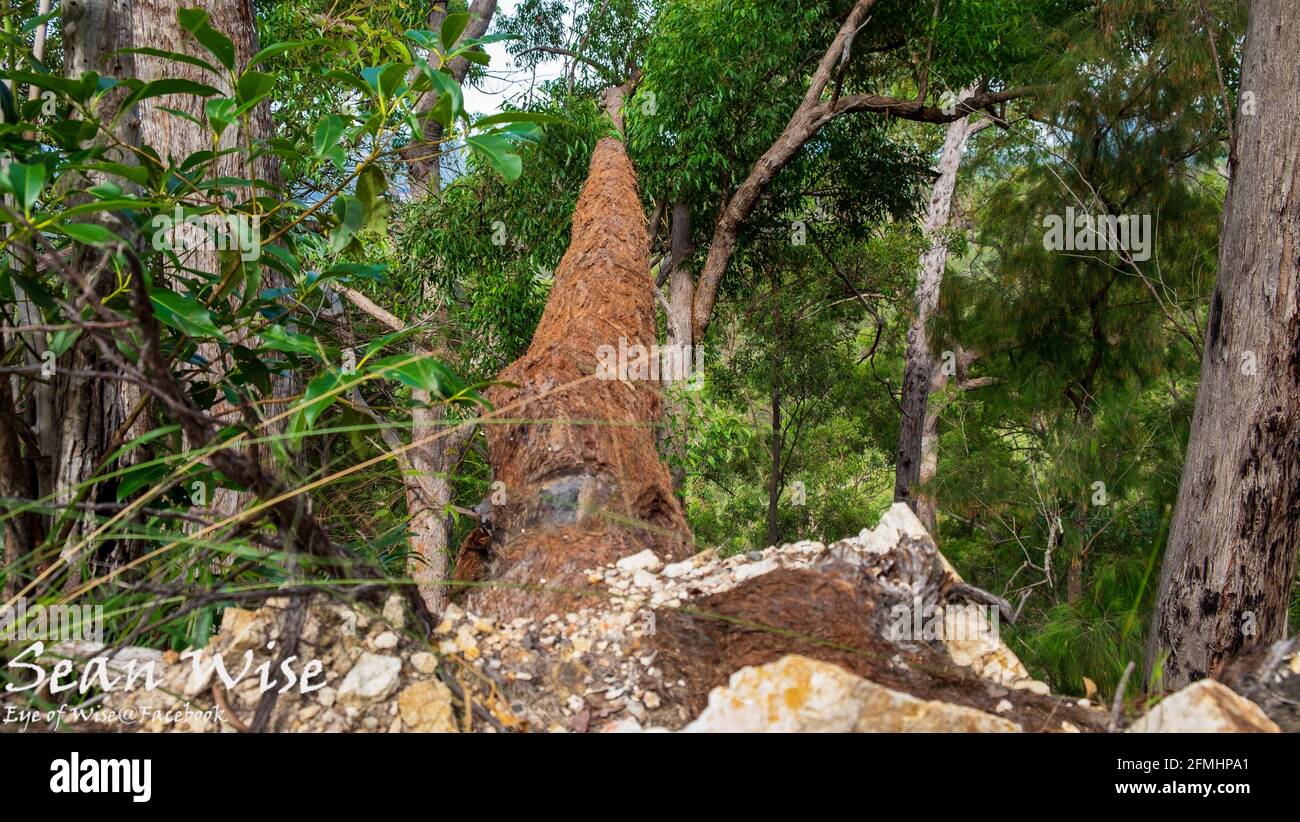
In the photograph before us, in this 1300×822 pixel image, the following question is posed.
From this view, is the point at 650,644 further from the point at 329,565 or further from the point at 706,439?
the point at 706,439

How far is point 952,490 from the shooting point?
848cm

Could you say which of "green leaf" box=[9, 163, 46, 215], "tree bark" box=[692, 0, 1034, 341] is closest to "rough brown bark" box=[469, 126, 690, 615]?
"green leaf" box=[9, 163, 46, 215]

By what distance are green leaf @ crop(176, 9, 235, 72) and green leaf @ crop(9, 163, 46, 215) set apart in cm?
35

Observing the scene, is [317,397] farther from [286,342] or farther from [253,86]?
[253,86]

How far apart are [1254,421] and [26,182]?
4.22 metres

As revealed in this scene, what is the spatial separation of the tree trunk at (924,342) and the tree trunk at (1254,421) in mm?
5061

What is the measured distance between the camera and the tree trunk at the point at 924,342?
32.5 ft

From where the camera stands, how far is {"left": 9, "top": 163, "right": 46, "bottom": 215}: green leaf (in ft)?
3.86

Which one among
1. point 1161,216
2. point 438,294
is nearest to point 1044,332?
point 1161,216

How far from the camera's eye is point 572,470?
1878mm

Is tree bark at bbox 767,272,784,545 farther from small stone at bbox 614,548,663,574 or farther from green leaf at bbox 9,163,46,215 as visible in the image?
green leaf at bbox 9,163,46,215

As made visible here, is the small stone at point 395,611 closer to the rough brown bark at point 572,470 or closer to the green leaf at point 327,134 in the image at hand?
the rough brown bark at point 572,470

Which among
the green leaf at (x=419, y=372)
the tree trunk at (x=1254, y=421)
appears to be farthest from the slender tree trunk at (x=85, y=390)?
the tree trunk at (x=1254, y=421)
